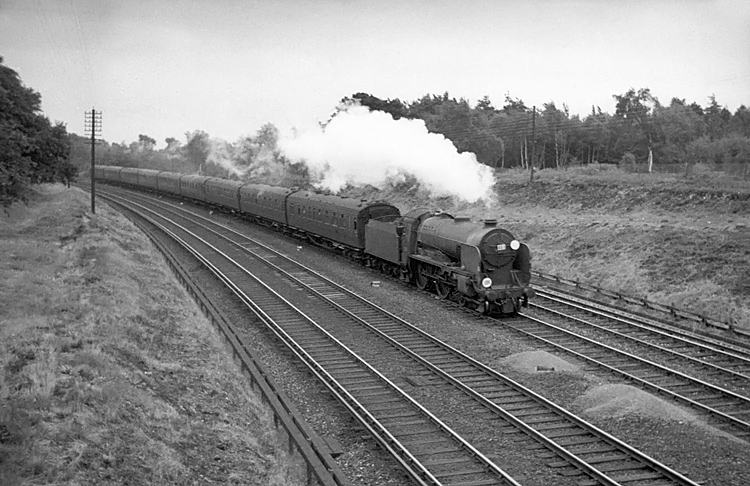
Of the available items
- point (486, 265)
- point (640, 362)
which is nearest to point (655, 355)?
point (640, 362)

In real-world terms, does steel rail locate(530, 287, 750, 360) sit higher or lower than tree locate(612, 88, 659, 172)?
lower

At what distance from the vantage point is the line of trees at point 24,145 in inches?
1225

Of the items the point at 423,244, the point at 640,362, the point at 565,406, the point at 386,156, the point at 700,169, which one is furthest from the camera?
the point at 700,169

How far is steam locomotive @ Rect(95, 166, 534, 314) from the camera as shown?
832 inches

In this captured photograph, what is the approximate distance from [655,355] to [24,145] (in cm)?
3140

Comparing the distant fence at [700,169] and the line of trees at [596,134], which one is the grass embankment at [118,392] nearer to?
the distant fence at [700,169]

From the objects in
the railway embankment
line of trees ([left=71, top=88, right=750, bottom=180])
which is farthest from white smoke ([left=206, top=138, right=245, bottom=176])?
the railway embankment

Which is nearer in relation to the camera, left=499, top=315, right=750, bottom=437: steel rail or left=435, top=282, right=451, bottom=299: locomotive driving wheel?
left=499, top=315, right=750, bottom=437: steel rail

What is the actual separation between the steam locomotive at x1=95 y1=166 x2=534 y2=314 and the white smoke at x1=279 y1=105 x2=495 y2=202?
6.38ft

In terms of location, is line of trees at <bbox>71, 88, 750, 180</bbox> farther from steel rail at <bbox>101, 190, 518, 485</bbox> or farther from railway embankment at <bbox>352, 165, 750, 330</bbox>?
steel rail at <bbox>101, 190, 518, 485</bbox>

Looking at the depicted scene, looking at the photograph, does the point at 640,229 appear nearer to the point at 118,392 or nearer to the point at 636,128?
the point at 118,392

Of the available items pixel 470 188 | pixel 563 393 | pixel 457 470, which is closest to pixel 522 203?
pixel 470 188

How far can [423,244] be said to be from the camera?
2494 cm

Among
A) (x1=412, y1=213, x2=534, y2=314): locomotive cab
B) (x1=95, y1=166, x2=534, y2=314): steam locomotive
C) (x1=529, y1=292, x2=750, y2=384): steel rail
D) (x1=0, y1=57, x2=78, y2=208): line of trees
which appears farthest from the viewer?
(x1=0, y1=57, x2=78, y2=208): line of trees
